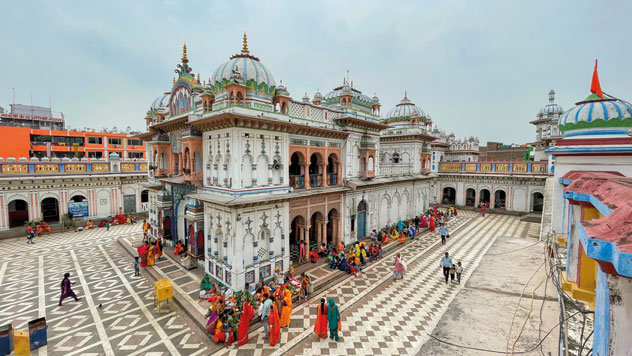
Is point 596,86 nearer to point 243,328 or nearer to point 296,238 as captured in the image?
point 243,328

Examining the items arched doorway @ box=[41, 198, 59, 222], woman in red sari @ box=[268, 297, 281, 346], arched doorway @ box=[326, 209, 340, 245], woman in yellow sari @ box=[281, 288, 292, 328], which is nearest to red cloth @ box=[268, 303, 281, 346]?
woman in red sari @ box=[268, 297, 281, 346]

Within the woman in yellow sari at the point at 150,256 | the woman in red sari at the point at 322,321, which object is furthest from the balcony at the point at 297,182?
the woman in yellow sari at the point at 150,256

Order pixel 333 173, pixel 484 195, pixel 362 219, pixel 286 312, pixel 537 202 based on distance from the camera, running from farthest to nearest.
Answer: pixel 484 195 < pixel 537 202 < pixel 362 219 < pixel 333 173 < pixel 286 312

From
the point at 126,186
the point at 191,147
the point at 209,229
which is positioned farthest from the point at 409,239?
the point at 126,186

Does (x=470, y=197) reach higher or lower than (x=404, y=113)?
lower

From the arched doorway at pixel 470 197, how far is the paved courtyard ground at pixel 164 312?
15260 mm

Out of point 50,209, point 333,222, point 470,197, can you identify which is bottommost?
point 470,197

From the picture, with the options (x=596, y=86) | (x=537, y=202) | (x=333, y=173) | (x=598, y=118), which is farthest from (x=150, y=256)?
(x=537, y=202)

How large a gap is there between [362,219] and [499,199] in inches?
785

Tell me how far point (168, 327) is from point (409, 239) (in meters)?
14.0

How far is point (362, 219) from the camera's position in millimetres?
16344

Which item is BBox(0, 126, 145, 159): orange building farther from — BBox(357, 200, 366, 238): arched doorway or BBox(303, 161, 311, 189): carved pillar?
BBox(357, 200, 366, 238): arched doorway

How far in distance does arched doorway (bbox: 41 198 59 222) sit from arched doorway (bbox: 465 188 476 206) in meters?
37.6

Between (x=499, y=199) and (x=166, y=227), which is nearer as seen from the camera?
(x=166, y=227)
